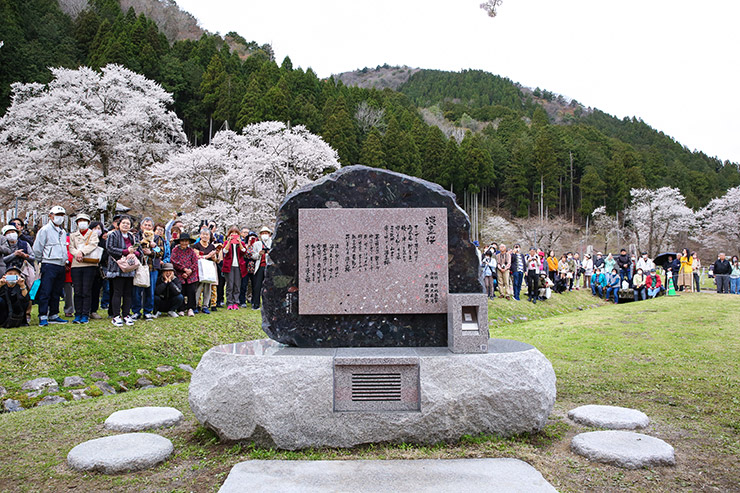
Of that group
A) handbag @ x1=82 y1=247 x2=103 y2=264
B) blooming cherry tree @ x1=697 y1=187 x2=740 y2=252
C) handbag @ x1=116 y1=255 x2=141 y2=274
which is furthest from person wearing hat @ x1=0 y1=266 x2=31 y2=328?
blooming cherry tree @ x1=697 y1=187 x2=740 y2=252

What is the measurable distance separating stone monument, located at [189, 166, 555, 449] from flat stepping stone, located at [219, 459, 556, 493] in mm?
421

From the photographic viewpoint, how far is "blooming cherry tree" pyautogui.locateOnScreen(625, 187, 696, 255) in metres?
39.4

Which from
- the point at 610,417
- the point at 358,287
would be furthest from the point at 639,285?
the point at 358,287

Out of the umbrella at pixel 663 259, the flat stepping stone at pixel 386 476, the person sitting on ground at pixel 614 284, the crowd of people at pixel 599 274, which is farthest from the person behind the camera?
the umbrella at pixel 663 259

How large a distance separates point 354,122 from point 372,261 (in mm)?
38114

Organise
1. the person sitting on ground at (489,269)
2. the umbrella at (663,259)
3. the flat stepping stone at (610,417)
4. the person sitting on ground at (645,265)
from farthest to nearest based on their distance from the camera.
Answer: the umbrella at (663,259)
the person sitting on ground at (645,265)
the person sitting on ground at (489,269)
the flat stepping stone at (610,417)

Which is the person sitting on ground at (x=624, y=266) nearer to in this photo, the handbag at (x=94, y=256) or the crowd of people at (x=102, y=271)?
the crowd of people at (x=102, y=271)

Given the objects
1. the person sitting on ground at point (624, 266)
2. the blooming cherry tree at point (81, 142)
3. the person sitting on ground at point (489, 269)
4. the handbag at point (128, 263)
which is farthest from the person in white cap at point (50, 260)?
the person sitting on ground at point (624, 266)

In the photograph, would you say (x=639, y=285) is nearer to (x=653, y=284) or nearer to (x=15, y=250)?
(x=653, y=284)

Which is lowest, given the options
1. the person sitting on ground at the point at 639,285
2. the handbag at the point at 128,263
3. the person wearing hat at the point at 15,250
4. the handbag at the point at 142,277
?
the person sitting on ground at the point at 639,285

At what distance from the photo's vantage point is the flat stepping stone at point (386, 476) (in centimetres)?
339

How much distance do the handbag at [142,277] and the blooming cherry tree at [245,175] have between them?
1490 cm

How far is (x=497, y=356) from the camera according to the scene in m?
4.37

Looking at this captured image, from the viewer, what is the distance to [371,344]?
5.18 metres
